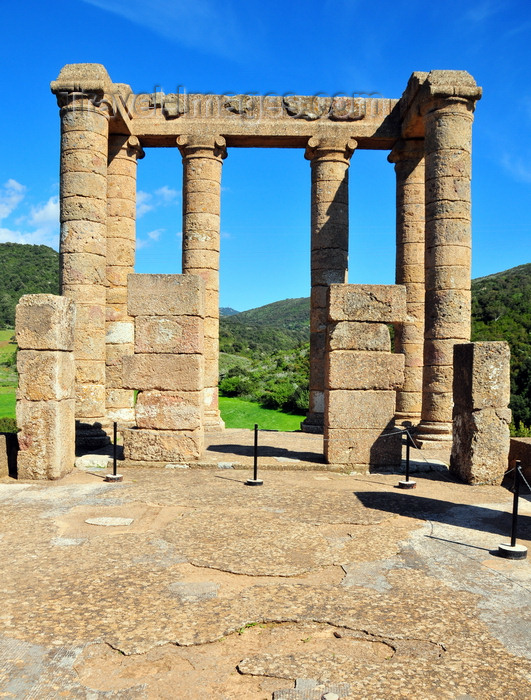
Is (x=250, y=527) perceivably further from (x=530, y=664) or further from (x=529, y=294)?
(x=529, y=294)

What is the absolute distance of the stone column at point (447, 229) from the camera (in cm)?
1258

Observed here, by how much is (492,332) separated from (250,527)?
25289mm

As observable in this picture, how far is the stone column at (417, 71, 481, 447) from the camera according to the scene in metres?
12.6

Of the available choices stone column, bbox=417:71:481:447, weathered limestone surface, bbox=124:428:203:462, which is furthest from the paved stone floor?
stone column, bbox=417:71:481:447

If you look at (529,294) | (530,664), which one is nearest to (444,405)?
(530,664)

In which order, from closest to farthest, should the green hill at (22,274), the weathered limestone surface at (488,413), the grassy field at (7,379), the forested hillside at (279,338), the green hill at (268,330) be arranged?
the weathered limestone surface at (488,413) → the grassy field at (7,379) → the forested hillside at (279,338) → the green hill at (22,274) → the green hill at (268,330)

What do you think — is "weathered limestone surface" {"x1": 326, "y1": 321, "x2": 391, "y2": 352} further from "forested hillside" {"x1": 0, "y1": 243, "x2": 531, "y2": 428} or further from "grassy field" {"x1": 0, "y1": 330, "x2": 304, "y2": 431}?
"forested hillside" {"x1": 0, "y1": 243, "x2": 531, "y2": 428}

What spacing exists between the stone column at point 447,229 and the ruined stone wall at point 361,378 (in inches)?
116

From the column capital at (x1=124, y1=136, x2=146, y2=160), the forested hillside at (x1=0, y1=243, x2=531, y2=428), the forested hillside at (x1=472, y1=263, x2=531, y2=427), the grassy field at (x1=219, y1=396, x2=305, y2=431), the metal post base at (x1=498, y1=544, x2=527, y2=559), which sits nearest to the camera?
the metal post base at (x1=498, y1=544, x2=527, y2=559)

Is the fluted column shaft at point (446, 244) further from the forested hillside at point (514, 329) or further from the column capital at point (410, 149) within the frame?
the forested hillside at point (514, 329)

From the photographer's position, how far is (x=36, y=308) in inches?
348

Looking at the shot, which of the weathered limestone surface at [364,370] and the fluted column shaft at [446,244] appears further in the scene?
the fluted column shaft at [446,244]

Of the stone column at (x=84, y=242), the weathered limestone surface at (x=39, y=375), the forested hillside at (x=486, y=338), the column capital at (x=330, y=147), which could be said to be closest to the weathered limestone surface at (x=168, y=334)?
the weathered limestone surface at (x=39, y=375)

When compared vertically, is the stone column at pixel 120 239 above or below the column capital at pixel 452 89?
below
